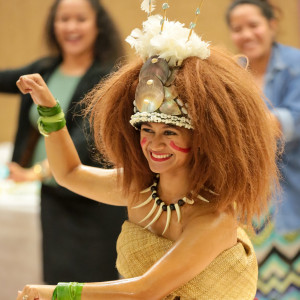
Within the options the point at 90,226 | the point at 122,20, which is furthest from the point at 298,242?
the point at 122,20

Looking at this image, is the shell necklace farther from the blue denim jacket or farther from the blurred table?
the blurred table

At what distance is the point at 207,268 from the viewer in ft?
4.25

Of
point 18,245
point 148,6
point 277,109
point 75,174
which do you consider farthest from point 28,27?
point 148,6

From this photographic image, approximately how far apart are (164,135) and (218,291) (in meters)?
0.32

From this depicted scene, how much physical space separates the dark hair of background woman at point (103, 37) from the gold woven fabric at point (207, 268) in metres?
0.94

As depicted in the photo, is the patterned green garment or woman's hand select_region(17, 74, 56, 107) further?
the patterned green garment

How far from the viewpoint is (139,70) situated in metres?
1.32

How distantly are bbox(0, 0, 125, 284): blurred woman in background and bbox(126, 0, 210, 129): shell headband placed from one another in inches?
30.4

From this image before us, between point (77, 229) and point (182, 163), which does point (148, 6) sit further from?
point (77, 229)

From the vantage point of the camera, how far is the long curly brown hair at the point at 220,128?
1.22 meters

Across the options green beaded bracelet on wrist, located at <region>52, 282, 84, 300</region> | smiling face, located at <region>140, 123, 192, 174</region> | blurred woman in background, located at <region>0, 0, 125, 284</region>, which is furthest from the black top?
green beaded bracelet on wrist, located at <region>52, 282, 84, 300</region>

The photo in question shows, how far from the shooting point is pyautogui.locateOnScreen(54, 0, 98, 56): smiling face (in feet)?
7.23

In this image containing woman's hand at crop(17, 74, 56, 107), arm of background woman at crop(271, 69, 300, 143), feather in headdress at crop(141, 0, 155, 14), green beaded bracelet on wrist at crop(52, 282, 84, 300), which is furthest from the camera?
arm of background woman at crop(271, 69, 300, 143)

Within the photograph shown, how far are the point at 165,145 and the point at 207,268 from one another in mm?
255
